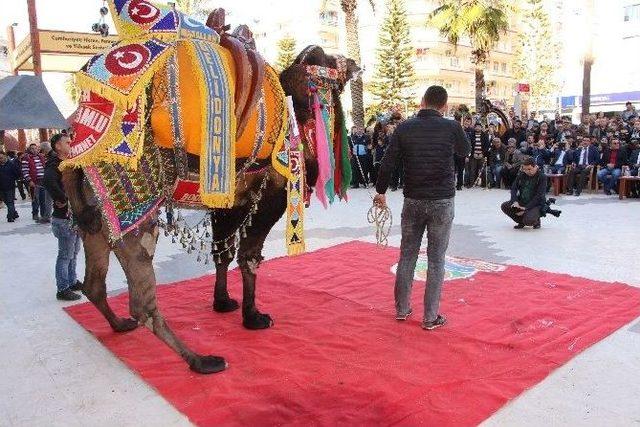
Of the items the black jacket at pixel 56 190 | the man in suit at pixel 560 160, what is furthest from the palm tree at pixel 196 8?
the black jacket at pixel 56 190

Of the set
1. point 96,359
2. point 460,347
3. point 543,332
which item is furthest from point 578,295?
point 96,359

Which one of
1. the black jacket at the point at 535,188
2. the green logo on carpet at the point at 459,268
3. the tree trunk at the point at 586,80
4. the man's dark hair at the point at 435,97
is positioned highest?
the tree trunk at the point at 586,80

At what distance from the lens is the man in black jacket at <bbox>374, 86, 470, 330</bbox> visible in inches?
147

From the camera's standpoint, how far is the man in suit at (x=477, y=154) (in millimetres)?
13039

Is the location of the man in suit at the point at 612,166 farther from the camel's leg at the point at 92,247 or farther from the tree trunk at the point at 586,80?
the camel's leg at the point at 92,247

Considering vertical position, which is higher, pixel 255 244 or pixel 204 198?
pixel 204 198

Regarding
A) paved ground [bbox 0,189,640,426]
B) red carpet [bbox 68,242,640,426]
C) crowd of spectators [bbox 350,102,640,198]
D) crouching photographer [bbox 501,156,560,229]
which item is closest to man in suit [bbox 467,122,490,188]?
crowd of spectators [bbox 350,102,640,198]

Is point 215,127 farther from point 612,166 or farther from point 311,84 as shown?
point 612,166

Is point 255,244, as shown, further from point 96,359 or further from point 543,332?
point 543,332

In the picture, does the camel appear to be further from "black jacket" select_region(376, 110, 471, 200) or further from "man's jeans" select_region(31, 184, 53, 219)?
"man's jeans" select_region(31, 184, 53, 219)

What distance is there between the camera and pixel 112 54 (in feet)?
9.96

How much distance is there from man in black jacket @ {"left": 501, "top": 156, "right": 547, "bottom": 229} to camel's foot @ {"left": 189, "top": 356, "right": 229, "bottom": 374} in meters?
5.64

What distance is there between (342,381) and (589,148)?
1086 cm

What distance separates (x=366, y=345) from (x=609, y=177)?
9860 millimetres
